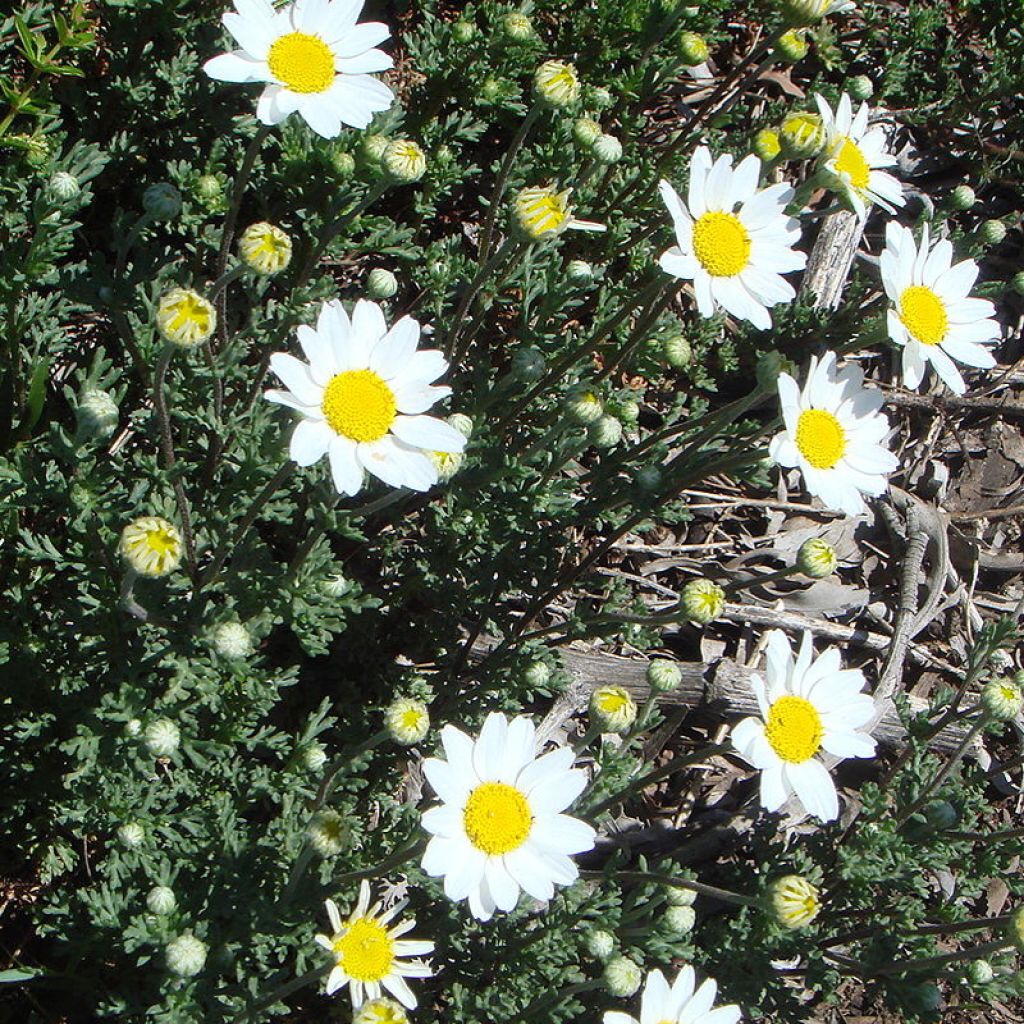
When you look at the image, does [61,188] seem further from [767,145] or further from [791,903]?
[791,903]

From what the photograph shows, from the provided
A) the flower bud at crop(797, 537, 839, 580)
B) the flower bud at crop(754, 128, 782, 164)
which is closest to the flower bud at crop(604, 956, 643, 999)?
the flower bud at crop(797, 537, 839, 580)

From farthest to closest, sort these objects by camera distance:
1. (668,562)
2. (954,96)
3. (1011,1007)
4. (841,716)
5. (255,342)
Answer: (954,96), (668,562), (1011,1007), (255,342), (841,716)

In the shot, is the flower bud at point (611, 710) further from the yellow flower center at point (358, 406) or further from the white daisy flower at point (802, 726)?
the yellow flower center at point (358, 406)

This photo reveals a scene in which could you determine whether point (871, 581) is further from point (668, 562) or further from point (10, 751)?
point (10, 751)

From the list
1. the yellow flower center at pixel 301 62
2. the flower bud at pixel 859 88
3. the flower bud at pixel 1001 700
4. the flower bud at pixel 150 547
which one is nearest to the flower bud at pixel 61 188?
the yellow flower center at pixel 301 62

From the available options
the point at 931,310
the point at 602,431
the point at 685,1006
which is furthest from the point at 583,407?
the point at 685,1006

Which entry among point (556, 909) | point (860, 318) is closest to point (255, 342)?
point (556, 909)
